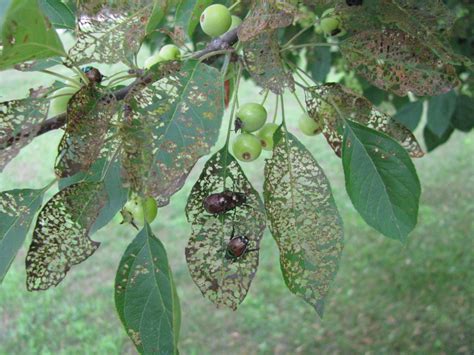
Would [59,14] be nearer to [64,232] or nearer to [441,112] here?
[64,232]

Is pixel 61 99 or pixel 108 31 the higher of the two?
pixel 108 31

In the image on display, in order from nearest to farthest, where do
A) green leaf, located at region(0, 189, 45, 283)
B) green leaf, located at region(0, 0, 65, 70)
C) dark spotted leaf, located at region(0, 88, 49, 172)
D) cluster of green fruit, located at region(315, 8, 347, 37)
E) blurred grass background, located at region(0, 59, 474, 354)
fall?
green leaf, located at region(0, 0, 65, 70) < dark spotted leaf, located at region(0, 88, 49, 172) < green leaf, located at region(0, 189, 45, 283) < cluster of green fruit, located at region(315, 8, 347, 37) < blurred grass background, located at region(0, 59, 474, 354)

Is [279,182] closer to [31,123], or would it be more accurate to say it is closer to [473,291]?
[31,123]

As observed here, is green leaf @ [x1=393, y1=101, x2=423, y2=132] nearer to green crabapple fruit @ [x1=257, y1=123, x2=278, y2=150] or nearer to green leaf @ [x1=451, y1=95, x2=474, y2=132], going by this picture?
green leaf @ [x1=451, y1=95, x2=474, y2=132]

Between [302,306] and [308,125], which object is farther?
[302,306]

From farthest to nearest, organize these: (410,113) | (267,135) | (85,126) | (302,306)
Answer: (302,306) → (410,113) → (267,135) → (85,126)

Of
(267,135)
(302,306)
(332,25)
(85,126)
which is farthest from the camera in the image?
(302,306)

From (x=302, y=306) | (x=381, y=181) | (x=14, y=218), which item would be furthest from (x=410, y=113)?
(x=302, y=306)

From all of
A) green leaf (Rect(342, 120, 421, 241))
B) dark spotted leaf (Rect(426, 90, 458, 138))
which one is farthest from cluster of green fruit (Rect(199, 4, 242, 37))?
dark spotted leaf (Rect(426, 90, 458, 138))
